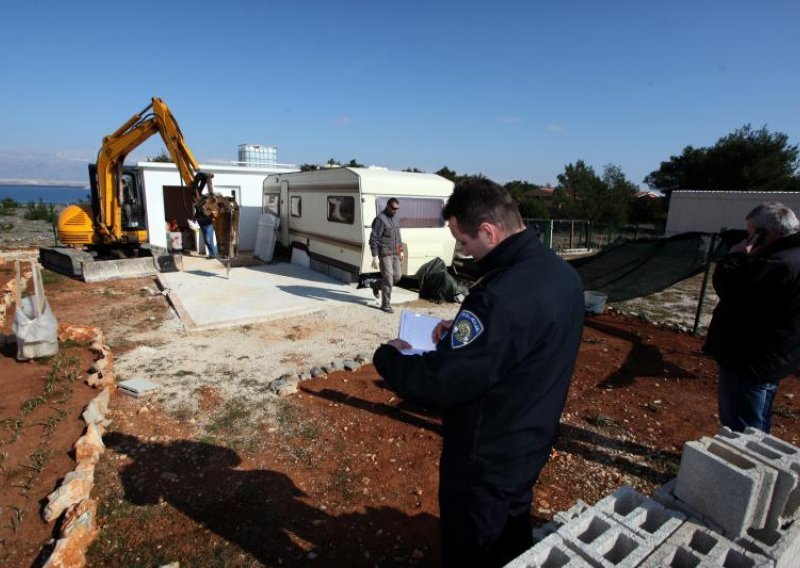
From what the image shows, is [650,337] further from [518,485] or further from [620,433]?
[518,485]

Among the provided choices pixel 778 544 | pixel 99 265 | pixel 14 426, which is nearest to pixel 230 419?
pixel 14 426

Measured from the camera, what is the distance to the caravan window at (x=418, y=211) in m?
9.74

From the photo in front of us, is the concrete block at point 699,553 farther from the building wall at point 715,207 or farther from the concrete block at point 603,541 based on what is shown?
the building wall at point 715,207

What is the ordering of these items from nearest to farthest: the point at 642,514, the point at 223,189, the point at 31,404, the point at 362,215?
the point at 642,514 → the point at 31,404 → the point at 362,215 → the point at 223,189

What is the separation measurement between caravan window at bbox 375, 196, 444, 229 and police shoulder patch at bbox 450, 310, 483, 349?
8207 mm

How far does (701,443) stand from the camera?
1834 mm

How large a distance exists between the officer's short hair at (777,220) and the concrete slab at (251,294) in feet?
21.2

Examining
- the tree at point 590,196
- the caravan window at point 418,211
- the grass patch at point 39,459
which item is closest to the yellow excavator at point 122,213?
the caravan window at point 418,211

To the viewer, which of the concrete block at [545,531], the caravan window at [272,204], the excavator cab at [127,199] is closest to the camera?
the concrete block at [545,531]

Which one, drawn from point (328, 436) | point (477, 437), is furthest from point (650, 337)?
point (477, 437)

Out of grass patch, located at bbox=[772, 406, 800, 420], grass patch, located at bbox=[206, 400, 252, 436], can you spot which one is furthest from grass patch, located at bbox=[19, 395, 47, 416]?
grass patch, located at bbox=[772, 406, 800, 420]

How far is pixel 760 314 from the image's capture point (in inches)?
108

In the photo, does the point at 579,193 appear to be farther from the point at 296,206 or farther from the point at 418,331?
the point at 418,331

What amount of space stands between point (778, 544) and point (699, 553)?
0.31 m
